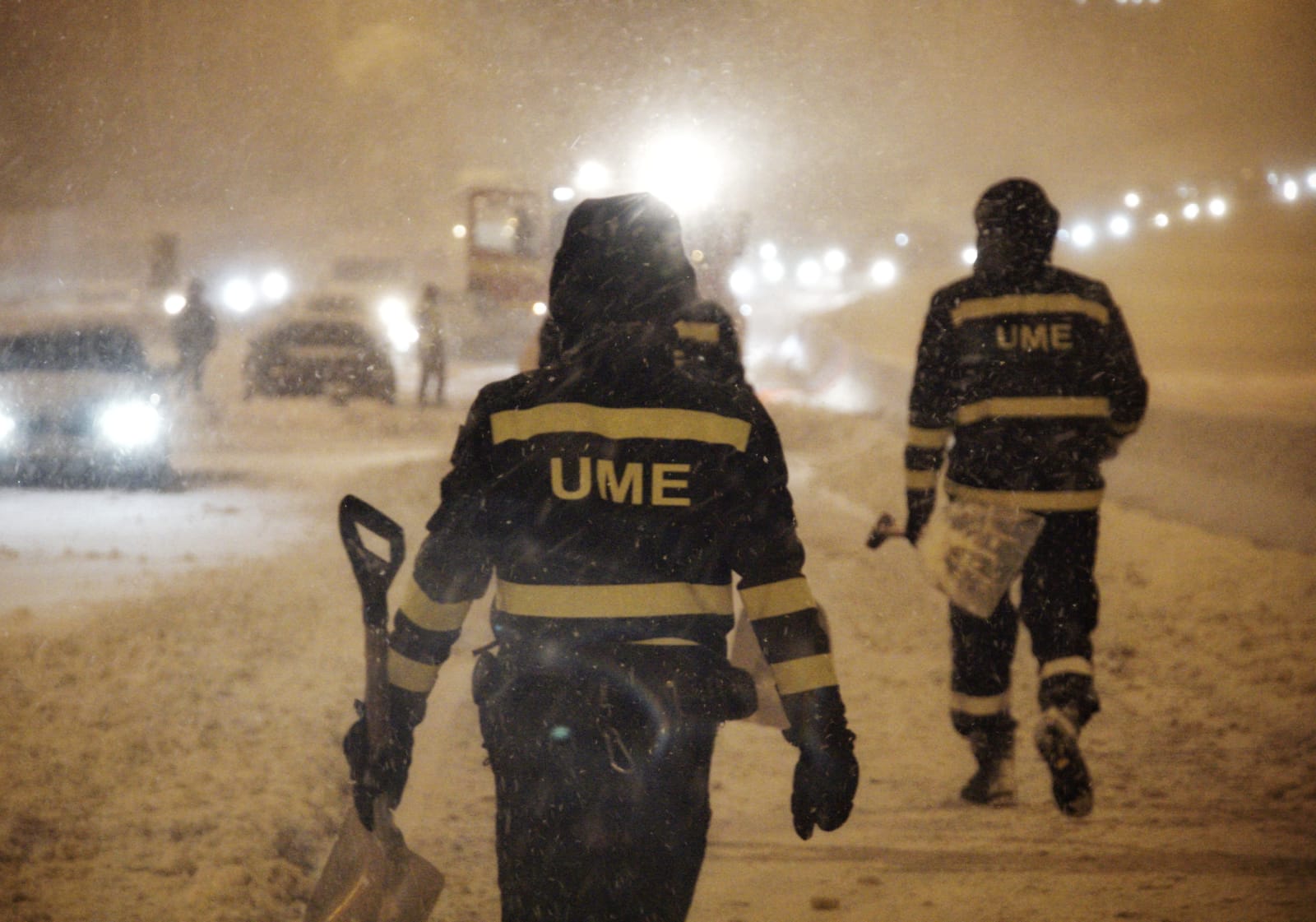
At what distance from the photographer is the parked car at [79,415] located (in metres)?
11.6

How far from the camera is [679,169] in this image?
2128 cm

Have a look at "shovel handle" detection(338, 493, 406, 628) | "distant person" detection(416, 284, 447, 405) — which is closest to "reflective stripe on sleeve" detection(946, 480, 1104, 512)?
"shovel handle" detection(338, 493, 406, 628)

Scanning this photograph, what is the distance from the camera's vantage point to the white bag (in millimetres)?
3834

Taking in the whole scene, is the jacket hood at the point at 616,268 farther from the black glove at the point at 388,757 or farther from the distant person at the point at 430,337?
the distant person at the point at 430,337

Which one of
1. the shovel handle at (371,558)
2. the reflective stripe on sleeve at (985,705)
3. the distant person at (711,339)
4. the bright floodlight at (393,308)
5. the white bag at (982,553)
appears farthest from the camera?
the bright floodlight at (393,308)

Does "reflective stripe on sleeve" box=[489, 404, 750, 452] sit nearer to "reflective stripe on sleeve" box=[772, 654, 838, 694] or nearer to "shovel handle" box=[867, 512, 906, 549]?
"reflective stripe on sleeve" box=[772, 654, 838, 694]

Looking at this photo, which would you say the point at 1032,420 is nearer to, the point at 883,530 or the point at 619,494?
the point at 883,530

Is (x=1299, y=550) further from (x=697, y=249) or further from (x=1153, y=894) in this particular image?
(x=697, y=249)

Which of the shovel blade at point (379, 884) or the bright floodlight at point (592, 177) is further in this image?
the bright floodlight at point (592, 177)

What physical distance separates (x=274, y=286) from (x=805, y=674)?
5295cm

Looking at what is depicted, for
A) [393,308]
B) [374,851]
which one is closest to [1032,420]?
[374,851]

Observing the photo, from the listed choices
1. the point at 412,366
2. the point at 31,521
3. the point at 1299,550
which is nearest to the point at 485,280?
the point at 412,366

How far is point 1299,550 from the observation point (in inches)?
287

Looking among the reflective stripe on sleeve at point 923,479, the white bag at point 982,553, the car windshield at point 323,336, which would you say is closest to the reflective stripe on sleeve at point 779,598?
the white bag at point 982,553
